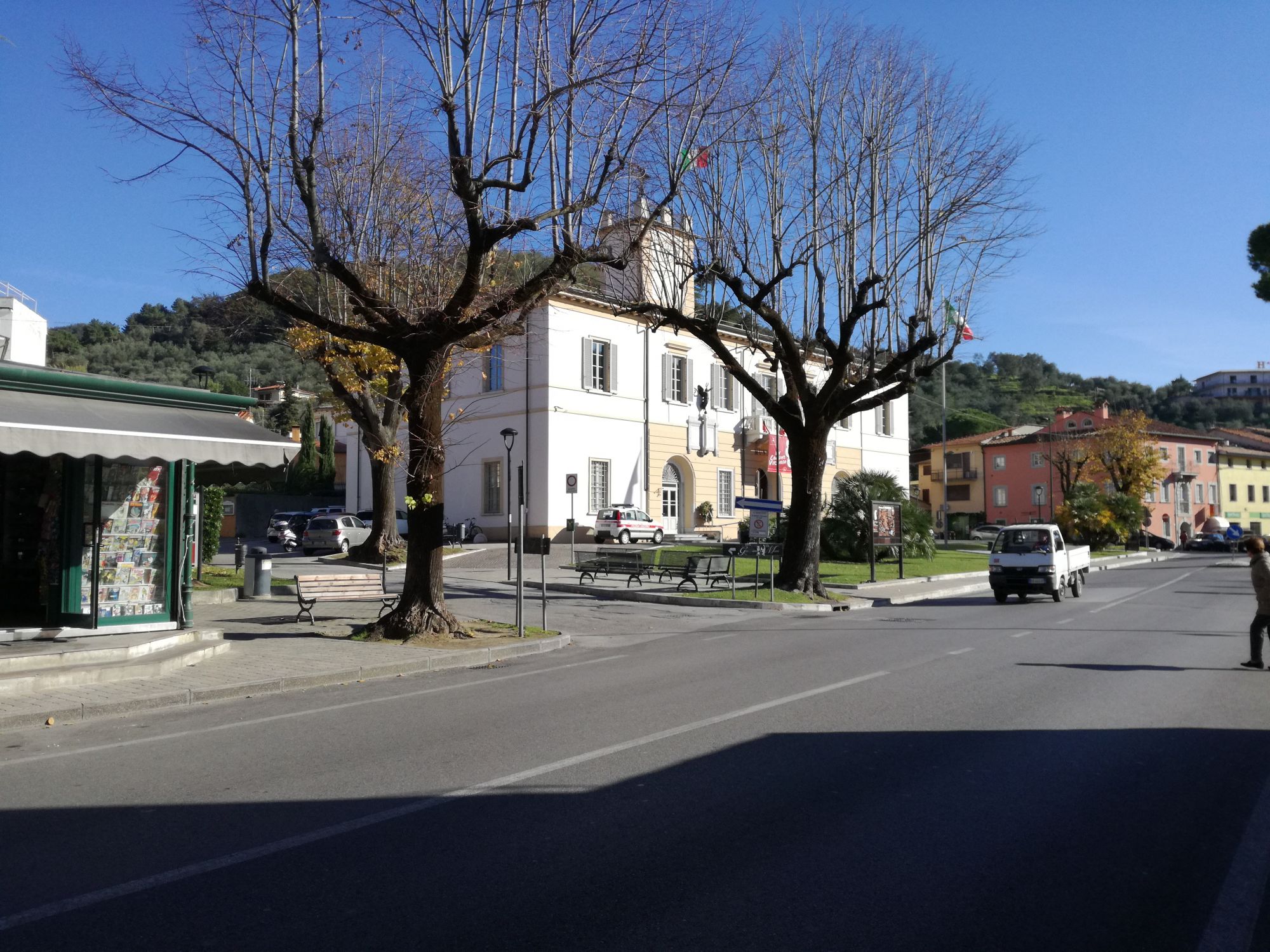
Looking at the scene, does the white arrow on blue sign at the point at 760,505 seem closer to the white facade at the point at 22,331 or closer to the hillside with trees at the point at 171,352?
the white facade at the point at 22,331

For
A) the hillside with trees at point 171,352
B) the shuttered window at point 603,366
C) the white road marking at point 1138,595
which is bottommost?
the white road marking at point 1138,595

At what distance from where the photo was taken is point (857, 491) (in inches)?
1465

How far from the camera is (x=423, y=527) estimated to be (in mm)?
14703

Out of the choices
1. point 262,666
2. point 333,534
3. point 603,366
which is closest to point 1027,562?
point 262,666

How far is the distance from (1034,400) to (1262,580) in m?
133

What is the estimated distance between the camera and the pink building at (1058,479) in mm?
81938

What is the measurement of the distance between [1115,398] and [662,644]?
143m

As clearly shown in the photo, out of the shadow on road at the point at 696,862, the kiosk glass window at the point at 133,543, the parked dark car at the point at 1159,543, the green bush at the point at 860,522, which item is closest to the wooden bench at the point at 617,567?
the green bush at the point at 860,522

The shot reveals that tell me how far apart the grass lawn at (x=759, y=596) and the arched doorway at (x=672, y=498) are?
71.2 ft

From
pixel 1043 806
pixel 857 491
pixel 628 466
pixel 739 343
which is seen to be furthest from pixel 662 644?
pixel 739 343

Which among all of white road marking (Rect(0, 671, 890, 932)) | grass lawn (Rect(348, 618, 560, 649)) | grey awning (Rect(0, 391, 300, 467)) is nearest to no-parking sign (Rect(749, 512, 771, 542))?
grass lawn (Rect(348, 618, 560, 649))

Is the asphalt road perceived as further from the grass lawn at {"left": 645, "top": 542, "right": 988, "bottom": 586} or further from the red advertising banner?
the red advertising banner

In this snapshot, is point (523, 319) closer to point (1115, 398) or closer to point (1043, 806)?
point (1043, 806)

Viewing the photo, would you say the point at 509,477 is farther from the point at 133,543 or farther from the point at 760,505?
the point at 760,505
